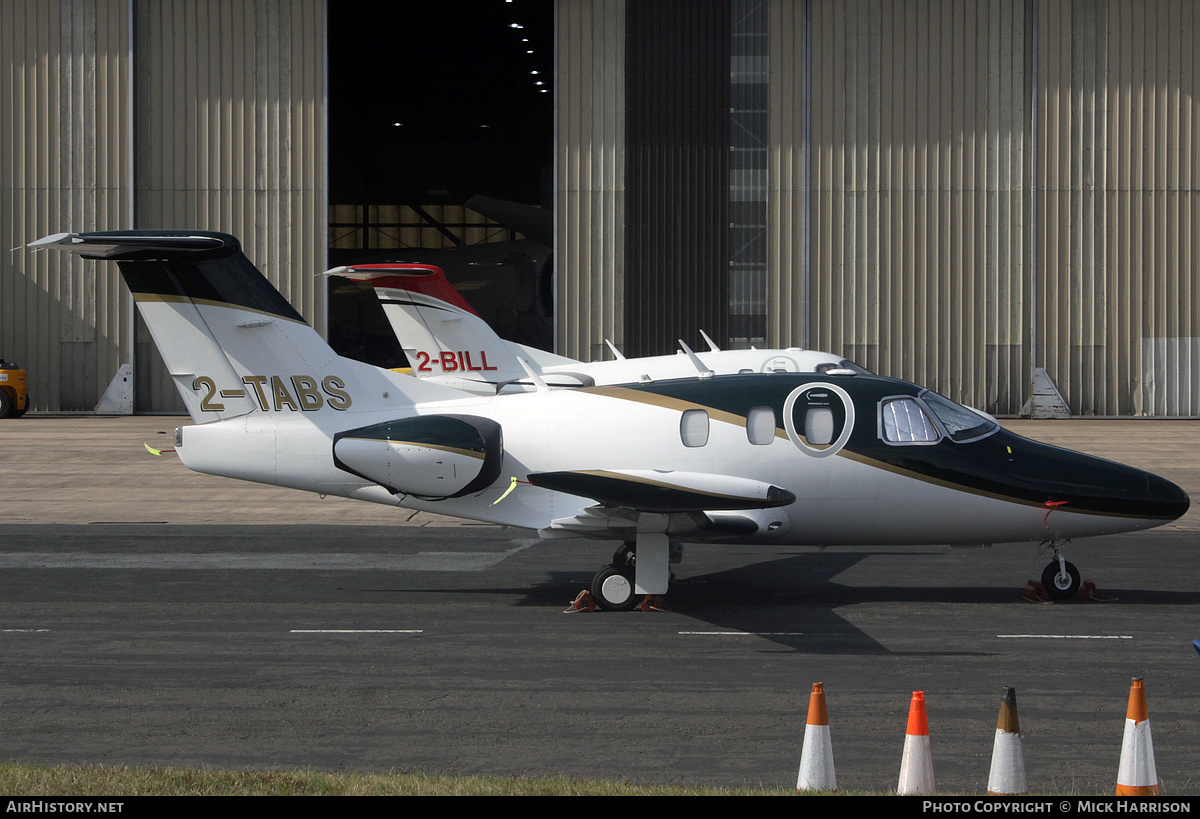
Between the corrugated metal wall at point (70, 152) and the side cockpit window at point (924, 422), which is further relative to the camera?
the corrugated metal wall at point (70, 152)

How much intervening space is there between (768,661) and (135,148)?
32.6 metres

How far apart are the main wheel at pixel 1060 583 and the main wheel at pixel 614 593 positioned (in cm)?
463

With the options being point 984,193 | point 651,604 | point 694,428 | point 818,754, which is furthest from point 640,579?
point 984,193

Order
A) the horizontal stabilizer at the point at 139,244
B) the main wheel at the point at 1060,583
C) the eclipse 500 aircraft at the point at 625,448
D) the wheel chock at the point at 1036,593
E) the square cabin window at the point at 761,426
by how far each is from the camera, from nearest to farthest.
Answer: the horizontal stabilizer at the point at 139,244 < the eclipse 500 aircraft at the point at 625,448 < the square cabin window at the point at 761,426 < the main wheel at the point at 1060,583 < the wheel chock at the point at 1036,593

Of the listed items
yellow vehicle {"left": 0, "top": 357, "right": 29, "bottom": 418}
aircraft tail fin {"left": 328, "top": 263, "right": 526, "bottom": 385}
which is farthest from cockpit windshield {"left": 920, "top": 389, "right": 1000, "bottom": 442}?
yellow vehicle {"left": 0, "top": 357, "right": 29, "bottom": 418}

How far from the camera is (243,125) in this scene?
36656 mm

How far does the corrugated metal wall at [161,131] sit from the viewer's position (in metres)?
36.4

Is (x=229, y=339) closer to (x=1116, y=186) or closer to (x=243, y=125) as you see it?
(x=243, y=125)

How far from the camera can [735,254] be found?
3616 cm

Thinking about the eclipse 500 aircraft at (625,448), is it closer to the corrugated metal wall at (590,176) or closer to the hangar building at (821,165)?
the corrugated metal wall at (590,176)

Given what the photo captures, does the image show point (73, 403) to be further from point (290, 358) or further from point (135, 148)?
point (290, 358)

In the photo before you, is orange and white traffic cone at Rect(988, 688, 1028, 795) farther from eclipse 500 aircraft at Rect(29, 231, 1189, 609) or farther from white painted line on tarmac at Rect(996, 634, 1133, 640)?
eclipse 500 aircraft at Rect(29, 231, 1189, 609)

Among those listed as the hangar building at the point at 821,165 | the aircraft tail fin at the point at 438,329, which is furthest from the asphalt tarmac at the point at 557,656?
the hangar building at the point at 821,165
